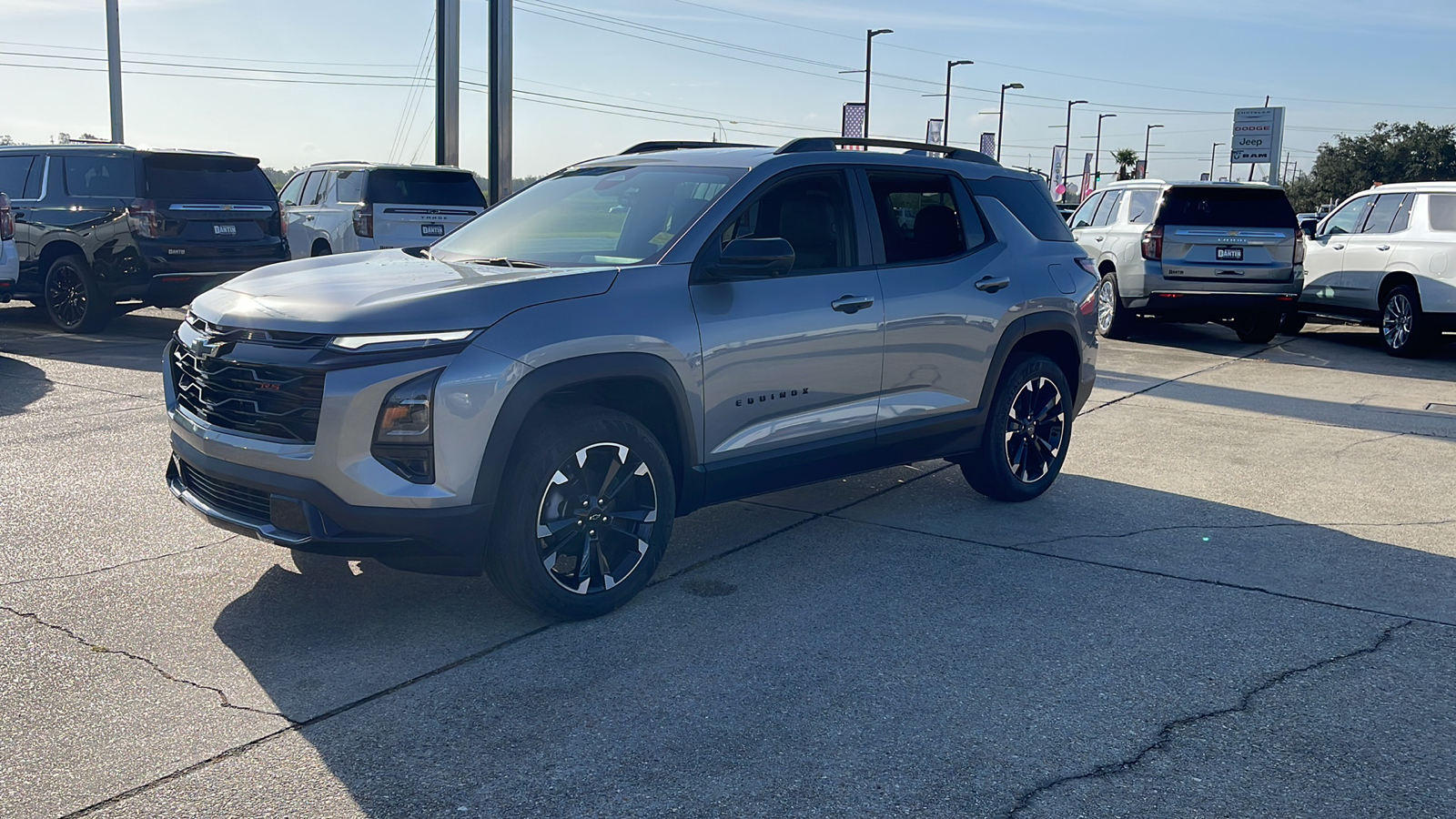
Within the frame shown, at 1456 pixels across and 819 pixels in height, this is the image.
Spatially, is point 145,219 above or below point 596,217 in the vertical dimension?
below

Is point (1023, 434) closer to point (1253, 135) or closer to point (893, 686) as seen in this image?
point (893, 686)

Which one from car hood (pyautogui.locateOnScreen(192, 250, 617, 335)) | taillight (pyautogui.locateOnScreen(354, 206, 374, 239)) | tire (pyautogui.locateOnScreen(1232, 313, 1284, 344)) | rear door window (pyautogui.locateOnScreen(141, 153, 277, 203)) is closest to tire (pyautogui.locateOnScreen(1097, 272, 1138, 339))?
tire (pyautogui.locateOnScreen(1232, 313, 1284, 344))

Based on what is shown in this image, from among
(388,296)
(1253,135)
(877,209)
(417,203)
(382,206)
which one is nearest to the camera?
(388,296)

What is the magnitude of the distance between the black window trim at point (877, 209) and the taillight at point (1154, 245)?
8.55 metres

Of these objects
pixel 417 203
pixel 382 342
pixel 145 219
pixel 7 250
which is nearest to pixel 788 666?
pixel 382 342

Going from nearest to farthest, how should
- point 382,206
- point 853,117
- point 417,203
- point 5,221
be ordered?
point 5,221 < point 382,206 < point 417,203 < point 853,117

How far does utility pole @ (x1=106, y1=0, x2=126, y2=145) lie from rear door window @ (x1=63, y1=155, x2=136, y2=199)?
48.0 ft

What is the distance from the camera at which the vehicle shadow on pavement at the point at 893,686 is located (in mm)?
3348

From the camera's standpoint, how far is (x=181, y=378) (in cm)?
478

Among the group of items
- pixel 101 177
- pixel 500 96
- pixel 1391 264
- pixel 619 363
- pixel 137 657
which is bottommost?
pixel 137 657

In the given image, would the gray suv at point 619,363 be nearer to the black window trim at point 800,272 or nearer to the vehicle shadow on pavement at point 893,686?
the black window trim at point 800,272

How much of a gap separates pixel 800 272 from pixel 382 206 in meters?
11.9

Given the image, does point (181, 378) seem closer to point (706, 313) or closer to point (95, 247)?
point (706, 313)

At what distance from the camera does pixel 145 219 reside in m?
12.4
